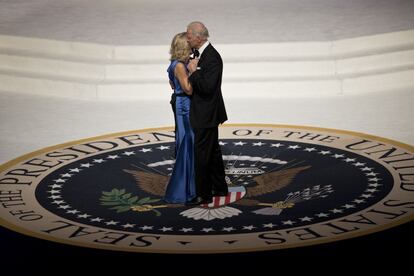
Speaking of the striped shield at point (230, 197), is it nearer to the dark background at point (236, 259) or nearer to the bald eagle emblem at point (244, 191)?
the bald eagle emblem at point (244, 191)

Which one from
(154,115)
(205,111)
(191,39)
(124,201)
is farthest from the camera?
(154,115)

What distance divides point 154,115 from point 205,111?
310 centimetres

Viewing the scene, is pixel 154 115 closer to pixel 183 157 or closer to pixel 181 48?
pixel 183 157

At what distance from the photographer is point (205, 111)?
321 inches

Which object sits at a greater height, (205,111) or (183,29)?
(183,29)

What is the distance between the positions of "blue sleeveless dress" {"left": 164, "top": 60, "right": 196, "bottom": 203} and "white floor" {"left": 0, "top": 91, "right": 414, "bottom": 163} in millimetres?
2223

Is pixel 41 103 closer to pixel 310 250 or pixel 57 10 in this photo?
pixel 57 10

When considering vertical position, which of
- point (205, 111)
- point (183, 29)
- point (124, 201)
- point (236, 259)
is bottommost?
point (236, 259)

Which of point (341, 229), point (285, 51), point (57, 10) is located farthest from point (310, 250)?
point (57, 10)

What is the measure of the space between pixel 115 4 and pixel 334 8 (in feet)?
9.82

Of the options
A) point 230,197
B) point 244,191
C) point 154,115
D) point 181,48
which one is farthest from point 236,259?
point 154,115

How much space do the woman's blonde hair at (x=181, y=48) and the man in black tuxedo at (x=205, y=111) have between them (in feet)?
0.14

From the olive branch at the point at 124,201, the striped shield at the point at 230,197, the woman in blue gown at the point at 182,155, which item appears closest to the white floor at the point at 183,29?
the olive branch at the point at 124,201

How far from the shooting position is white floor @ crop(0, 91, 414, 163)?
10.5 meters
